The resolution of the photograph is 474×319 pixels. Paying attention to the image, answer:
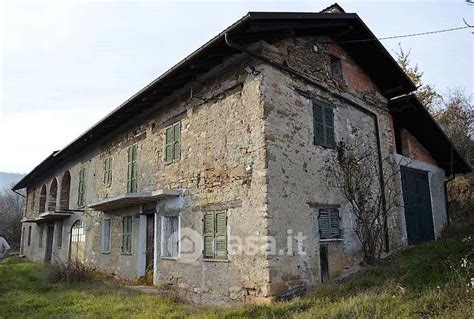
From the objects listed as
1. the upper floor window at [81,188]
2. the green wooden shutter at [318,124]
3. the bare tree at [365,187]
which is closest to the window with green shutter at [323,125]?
the green wooden shutter at [318,124]

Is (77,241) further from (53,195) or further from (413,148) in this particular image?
(413,148)

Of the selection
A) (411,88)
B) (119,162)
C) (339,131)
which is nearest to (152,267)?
(119,162)

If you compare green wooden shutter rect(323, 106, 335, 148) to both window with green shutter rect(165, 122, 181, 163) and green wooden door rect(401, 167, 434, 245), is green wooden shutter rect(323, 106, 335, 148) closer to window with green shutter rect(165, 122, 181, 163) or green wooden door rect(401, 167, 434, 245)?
green wooden door rect(401, 167, 434, 245)

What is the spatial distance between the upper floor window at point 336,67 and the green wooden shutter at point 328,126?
1316mm

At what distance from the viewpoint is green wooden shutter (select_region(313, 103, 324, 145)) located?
862 centimetres

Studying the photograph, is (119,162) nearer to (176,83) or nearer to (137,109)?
(137,109)

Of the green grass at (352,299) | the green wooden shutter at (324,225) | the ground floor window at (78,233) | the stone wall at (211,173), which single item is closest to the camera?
the green grass at (352,299)

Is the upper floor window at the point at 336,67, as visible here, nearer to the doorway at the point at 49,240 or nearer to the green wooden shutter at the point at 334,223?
the green wooden shutter at the point at 334,223

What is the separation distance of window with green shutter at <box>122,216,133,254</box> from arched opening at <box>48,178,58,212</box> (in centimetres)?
960

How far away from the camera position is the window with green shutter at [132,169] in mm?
11844

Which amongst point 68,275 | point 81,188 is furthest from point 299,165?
point 81,188

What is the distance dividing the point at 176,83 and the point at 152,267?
5.27 metres

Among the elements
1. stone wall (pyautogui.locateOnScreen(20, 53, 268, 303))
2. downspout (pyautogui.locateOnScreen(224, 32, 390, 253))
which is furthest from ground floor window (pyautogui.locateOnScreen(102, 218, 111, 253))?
downspout (pyautogui.locateOnScreen(224, 32, 390, 253))

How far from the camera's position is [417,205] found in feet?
38.0
